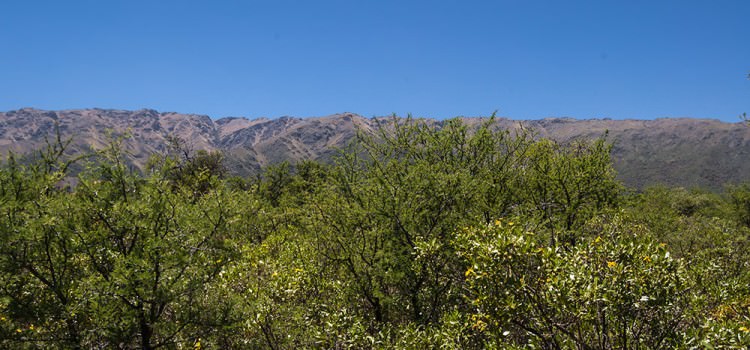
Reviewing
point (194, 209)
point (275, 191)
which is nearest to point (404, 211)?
point (194, 209)

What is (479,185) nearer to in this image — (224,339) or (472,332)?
(472,332)

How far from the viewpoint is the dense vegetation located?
730 centimetres

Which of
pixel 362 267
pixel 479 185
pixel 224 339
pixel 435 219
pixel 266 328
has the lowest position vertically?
pixel 224 339

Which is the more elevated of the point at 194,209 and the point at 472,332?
the point at 194,209

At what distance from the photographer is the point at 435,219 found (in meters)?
15.4

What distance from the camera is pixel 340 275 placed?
15016 mm

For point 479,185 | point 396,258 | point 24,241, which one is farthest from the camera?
point 479,185

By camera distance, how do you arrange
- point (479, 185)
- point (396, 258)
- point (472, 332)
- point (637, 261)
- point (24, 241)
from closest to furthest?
point (637, 261)
point (24, 241)
point (472, 332)
point (396, 258)
point (479, 185)

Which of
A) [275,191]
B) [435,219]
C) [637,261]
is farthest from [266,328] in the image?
[275,191]

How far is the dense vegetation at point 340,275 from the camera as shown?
7305mm

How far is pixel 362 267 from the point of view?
1420 centimetres

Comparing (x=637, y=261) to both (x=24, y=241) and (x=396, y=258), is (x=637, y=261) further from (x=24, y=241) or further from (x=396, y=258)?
(x=24, y=241)

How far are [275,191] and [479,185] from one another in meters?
47.8

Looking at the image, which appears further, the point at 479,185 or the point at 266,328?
the point at 479,185
